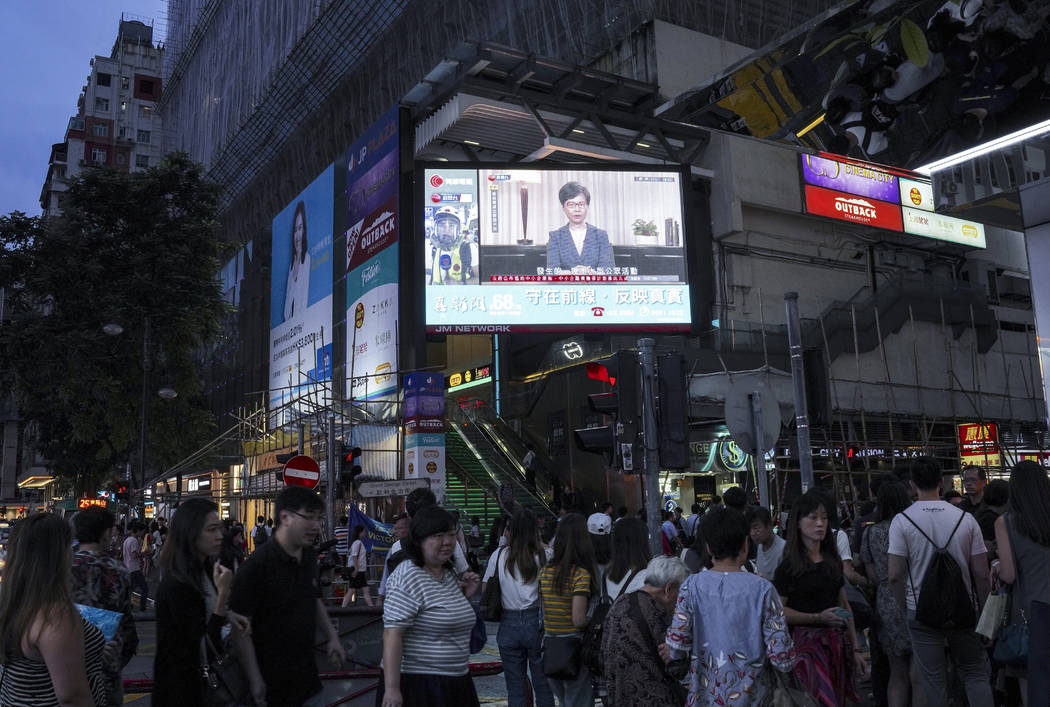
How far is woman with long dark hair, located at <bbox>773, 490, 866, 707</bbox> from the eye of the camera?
5.01 metres

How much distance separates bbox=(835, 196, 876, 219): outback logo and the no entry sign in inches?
874

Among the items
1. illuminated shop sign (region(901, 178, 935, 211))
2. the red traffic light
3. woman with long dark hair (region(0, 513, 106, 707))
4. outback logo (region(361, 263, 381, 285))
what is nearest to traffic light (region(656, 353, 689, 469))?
the red traffic light

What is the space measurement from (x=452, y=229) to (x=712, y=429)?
28.7 feet

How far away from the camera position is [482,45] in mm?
25500

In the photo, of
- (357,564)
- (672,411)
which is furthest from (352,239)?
(672,411)

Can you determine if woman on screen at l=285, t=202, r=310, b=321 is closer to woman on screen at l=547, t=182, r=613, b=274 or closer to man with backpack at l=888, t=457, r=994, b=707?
woman on screen at l=547, t=182, r=613, b=274

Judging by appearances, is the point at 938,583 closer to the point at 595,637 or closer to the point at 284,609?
the point at 595,637

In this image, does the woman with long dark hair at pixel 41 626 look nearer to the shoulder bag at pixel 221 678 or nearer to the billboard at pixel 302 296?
the shoulder bag at pixel 221 678

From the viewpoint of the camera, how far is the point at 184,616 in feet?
14.0

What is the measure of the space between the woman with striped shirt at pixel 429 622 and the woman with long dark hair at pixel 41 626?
1277 mm

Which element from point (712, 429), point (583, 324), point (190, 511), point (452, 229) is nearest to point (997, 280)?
point (712, 429)

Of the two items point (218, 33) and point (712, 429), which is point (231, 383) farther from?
point (712, 429)

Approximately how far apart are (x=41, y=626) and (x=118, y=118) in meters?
99.5

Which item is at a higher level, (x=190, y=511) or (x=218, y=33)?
(x=218, y=33)
